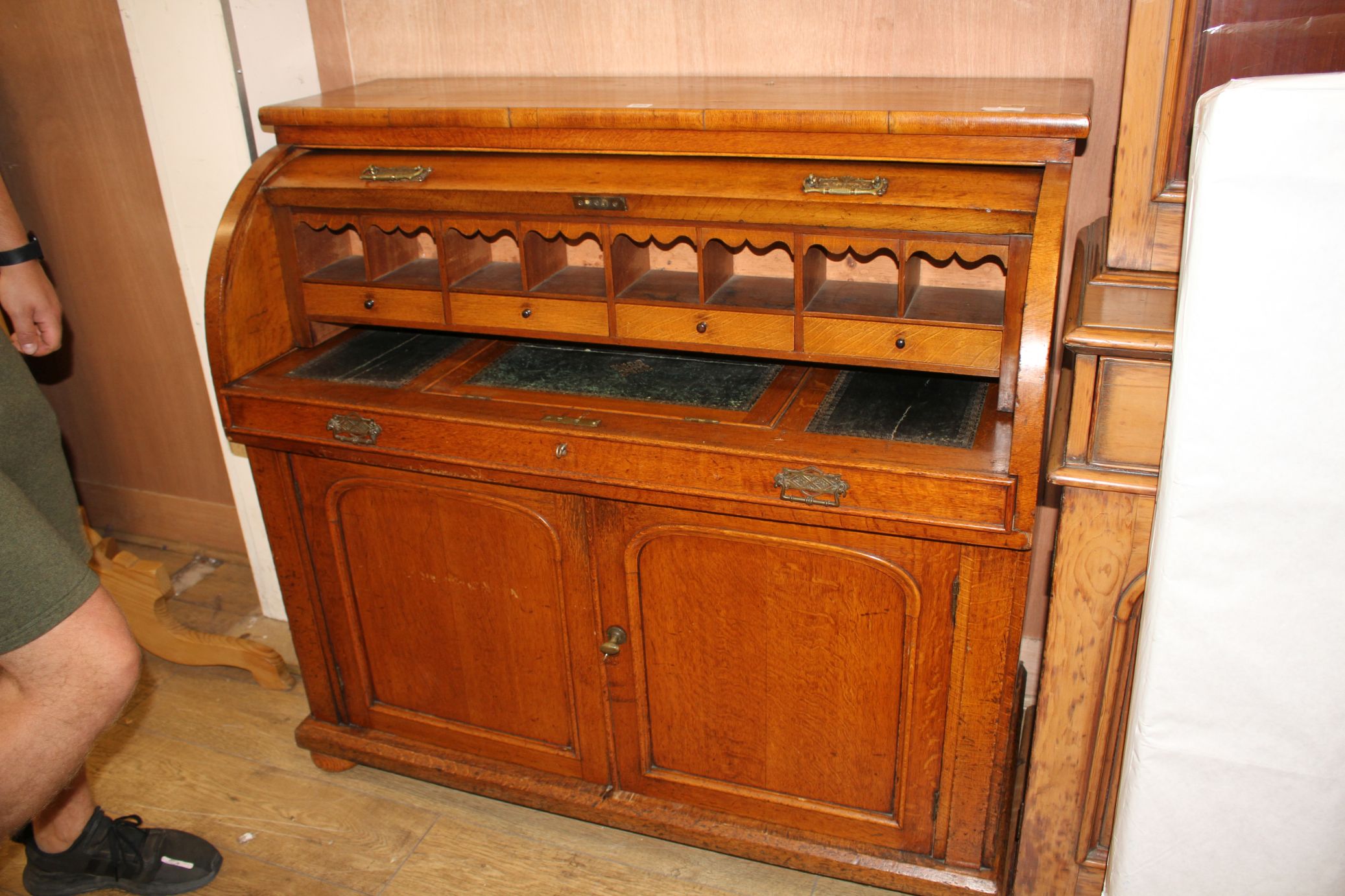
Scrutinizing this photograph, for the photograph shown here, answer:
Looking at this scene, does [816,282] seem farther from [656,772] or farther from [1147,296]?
[656,772]

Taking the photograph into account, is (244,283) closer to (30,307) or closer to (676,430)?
(30,307)

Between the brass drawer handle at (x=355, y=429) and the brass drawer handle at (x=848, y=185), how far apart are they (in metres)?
0.83

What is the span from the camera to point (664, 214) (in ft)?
5.28

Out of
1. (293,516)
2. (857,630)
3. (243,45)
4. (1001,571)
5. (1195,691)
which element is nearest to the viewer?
(1195,691)

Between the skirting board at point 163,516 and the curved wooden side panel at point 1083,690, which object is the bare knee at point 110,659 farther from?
the skirting board at point 163,516

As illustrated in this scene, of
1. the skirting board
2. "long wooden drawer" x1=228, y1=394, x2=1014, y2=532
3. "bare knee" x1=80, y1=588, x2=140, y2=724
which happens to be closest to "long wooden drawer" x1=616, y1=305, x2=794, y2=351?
"long wooden drawer" x1=228, y1=394, x2=1014, y2=532

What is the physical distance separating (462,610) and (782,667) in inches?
24.1

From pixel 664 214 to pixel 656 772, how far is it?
1023mm

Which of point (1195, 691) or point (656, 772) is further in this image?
point (656, 772)

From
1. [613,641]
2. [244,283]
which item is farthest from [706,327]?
[244,283]

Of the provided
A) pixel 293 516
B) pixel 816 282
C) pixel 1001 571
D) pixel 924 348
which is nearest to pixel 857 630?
pixel 1001 571

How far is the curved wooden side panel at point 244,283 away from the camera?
1832 mm

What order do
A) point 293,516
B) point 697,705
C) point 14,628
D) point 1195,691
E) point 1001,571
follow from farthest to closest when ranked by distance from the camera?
point 293,516, point 697,705, point 1001,571, point 1195,691, point 14,628

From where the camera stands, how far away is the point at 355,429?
1802 millimetres
